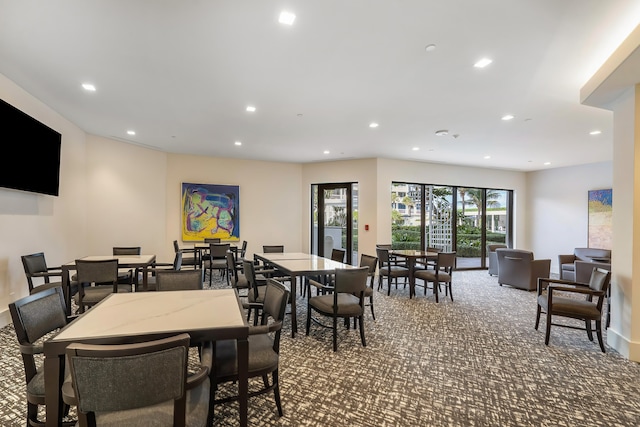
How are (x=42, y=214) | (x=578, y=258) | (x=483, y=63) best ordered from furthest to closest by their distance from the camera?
(x=578, y=258) → (x=42, y=214) → (x=483, y=63)

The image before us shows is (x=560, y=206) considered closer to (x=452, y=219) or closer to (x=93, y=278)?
(x=452, y=219)

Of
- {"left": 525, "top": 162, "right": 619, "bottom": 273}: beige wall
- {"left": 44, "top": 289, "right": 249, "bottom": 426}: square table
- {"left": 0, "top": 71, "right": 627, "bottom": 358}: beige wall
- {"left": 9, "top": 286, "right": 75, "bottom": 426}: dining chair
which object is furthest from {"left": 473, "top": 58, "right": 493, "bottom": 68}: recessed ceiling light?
{"left": 525, "top": 162, "right": 619, "bottom": 273}: beige wall

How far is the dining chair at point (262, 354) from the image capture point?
6.30 ft

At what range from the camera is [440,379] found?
273 cm

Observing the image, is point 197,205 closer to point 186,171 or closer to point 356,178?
point 186,171

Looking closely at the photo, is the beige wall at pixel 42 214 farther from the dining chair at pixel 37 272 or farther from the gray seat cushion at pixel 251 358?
the gray seat cushion at pixel 251 358

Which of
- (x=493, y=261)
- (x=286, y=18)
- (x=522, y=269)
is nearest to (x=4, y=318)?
(x=286, y=18)

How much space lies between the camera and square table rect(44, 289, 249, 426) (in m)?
1.52

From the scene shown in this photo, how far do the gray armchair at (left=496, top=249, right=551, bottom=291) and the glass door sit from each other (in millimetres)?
3380

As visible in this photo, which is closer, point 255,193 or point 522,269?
point 522,269

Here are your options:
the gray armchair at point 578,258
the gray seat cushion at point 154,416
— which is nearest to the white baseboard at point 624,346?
the gray armchair at point 578,258

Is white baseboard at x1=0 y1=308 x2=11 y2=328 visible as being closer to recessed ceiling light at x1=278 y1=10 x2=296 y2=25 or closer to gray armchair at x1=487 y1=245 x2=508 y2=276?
Result: recessed ceiling light at x1=278 y1=10 x2=296 y2=25

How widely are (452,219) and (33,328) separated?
29.5ft

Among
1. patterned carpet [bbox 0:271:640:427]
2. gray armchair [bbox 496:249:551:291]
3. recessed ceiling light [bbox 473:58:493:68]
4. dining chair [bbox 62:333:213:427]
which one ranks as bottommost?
patterned carpet [bbox 0:271:640:427]
